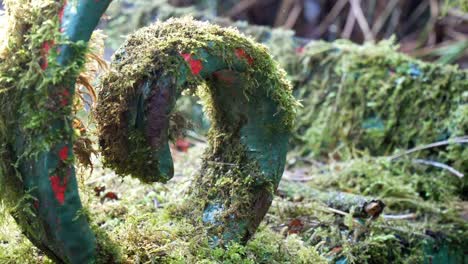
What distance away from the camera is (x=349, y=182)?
112 inches

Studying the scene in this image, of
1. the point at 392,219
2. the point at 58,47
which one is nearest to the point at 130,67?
the point at 58,47

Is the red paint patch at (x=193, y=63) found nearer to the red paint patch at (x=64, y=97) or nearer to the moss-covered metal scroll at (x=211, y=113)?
the moss-covered metal scroll at (x=211, y=113)

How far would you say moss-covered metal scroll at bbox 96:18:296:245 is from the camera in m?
1.37

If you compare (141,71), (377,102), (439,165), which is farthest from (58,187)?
(377,102)

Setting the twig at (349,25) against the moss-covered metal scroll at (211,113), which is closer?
the moss-covered metal scroll at (211,113)

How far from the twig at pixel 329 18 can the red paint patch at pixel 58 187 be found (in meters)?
5.53

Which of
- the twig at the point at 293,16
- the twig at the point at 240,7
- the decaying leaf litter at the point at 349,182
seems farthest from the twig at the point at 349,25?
the decaying leaf litter at the point at 349,182

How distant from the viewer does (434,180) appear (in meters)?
2.88

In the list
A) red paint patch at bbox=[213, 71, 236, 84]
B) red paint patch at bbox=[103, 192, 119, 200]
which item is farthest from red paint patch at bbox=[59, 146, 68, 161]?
red paint patch at bbox=[103, 192, 119, 200]

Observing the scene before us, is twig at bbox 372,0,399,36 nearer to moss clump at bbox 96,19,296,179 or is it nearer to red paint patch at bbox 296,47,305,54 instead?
red paint patch at bbox 296,47,305,54

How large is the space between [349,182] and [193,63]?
162 cm

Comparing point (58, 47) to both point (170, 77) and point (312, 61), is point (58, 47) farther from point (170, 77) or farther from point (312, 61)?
point (312, 61)

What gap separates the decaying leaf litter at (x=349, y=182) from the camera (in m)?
1.62

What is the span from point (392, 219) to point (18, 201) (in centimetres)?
157
